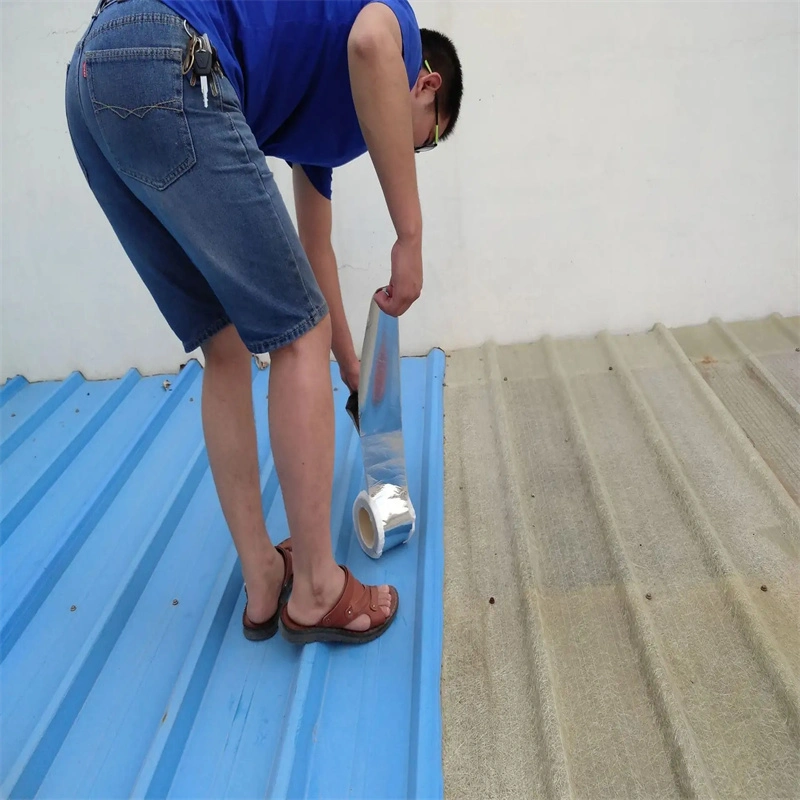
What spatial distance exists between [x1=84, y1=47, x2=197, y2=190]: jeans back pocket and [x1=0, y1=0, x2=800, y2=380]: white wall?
4.52 ft

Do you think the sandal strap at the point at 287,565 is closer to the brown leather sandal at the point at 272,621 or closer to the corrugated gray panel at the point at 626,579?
the brown leather sandal at the point at 272,621

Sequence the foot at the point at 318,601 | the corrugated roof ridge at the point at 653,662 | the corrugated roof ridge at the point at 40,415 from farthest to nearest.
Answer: the corrugated roof ridge at the point at 40,415, the foot at the point at 318,601, the corrugated roof ridge at the point at 653,662

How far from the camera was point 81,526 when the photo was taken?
159cm

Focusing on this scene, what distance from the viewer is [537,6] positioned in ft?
6.55

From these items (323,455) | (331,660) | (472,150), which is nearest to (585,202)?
(472,150)

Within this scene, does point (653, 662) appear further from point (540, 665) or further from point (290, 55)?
point (290, 55)

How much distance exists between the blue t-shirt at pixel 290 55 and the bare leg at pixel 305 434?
0.32 m

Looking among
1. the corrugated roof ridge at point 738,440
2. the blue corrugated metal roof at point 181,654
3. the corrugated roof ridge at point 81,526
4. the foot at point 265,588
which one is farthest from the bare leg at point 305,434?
the corrugated roof ridge at point 738,440

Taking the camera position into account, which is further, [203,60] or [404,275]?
[404,275]

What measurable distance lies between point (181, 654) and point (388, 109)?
104cm

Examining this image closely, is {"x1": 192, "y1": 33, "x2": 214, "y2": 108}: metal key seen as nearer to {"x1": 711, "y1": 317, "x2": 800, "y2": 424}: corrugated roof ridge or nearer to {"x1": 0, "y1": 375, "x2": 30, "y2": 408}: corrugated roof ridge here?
{"x1": 711, "y1": 317, "x2": 800, "y2": 424}: corrugated roof ridge

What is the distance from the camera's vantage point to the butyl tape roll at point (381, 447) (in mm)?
1291

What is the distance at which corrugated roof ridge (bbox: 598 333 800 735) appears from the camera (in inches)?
39.5

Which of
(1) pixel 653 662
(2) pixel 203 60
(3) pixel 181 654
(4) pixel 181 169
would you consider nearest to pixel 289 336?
(4) pixel 181 169
